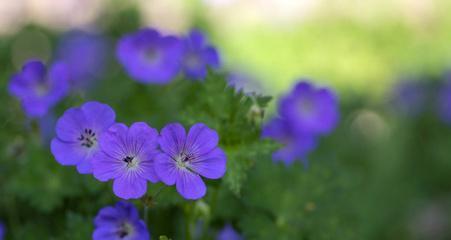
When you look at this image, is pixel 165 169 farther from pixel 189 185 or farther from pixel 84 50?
pixel 84 50

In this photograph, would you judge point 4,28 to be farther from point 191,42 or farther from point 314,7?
point 191,42

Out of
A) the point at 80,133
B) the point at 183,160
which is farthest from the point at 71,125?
the point at 183,160

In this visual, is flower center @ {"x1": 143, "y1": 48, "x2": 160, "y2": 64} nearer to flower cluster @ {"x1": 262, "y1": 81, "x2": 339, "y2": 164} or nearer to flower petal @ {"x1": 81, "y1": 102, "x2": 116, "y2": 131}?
flower cluster @ {"x1": 262, "y1": 81, "x2": 339, "y2": 164}

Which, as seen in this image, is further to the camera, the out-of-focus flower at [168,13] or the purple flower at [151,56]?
the out-of-focus flower at [168,13]

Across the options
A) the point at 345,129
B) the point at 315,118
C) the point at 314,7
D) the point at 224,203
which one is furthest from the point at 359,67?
the point at 224,203

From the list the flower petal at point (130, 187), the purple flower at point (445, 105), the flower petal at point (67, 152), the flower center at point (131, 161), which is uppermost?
the purple flower at point (445, 105)

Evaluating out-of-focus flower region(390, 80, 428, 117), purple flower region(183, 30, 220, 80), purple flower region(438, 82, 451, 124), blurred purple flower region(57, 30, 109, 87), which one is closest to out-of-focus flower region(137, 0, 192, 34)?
blurred purple flower region(57, 30, 109, 87)

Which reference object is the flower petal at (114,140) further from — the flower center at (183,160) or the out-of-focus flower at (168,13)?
the out-of-focus flower at (168,13)

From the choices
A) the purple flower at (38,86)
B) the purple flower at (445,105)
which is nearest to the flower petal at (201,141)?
the purple flower at (38,86)
